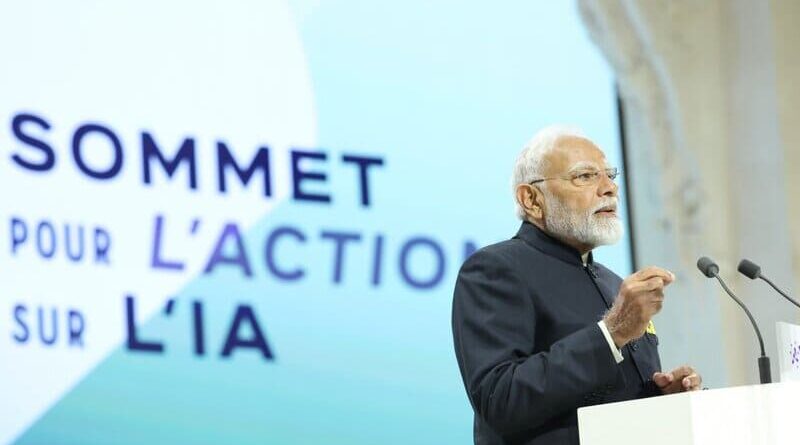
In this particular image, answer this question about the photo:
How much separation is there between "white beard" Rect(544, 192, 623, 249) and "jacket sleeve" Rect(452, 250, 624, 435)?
0.18m

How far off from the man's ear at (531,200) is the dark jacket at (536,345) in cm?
3

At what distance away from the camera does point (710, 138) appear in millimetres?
5383

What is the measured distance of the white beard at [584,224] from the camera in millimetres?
2885

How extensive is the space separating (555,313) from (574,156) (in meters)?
0.35

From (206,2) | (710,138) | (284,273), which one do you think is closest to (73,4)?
(206,2)

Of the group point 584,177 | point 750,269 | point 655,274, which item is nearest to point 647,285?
point 655,274

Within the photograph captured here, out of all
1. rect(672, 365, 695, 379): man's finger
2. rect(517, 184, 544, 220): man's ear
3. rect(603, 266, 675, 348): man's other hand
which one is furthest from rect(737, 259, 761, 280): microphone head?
rect(517, 184, 544, 220): man's ear

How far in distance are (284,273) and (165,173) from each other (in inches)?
18.4

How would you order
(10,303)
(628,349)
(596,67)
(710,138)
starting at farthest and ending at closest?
(710,138) → (596,67) → (10,303) → (628,349)

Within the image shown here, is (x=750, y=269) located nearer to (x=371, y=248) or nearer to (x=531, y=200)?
(x=531, y=200)

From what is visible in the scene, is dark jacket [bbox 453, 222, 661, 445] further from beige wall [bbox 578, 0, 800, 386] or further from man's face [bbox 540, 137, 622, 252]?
beige wall [bbox 578, 0, 800, 386]

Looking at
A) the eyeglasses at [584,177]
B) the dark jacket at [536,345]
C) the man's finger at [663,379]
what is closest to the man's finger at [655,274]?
the dark jacket at [536,345]

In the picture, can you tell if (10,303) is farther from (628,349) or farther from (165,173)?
(628,349)

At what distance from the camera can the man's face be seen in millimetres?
2889
